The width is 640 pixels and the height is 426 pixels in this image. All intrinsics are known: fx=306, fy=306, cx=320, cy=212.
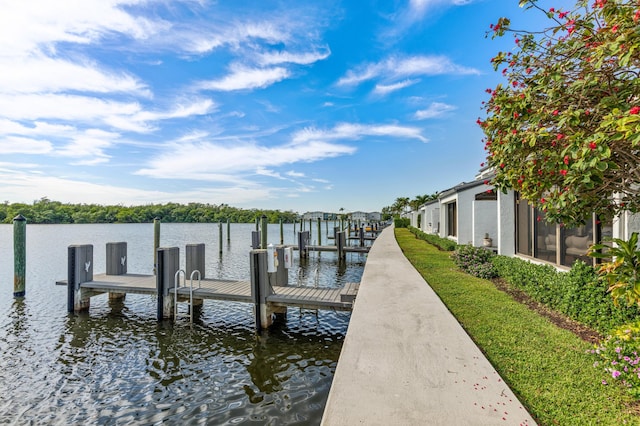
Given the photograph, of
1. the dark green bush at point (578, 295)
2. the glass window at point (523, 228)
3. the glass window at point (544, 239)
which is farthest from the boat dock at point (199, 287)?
the glass window at point (523, 228)

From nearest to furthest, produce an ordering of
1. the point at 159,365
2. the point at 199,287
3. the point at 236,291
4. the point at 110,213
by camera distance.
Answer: the point at 159,365 → the point at 236,291 → the point at 199,287 → the point at 110,213

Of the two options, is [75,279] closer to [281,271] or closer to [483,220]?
[281,271]

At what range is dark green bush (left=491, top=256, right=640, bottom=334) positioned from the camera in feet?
13.6

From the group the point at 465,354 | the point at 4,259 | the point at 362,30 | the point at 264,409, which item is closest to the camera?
the point at 465,354

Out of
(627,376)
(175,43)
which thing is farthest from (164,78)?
(627,376)

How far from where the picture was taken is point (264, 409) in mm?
4387

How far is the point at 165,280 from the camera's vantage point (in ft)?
27.0

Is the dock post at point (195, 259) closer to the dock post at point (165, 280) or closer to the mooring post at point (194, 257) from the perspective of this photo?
the mooring post at point (194, 257)

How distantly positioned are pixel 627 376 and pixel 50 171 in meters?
54.6

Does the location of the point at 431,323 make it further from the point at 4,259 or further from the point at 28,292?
the point at 4,259

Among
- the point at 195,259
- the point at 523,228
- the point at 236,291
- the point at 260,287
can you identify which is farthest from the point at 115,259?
the point at 523,228

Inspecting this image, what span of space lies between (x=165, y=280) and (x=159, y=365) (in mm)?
2856

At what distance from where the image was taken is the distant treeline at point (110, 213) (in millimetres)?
70438

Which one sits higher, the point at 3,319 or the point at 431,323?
the point at 431,323
